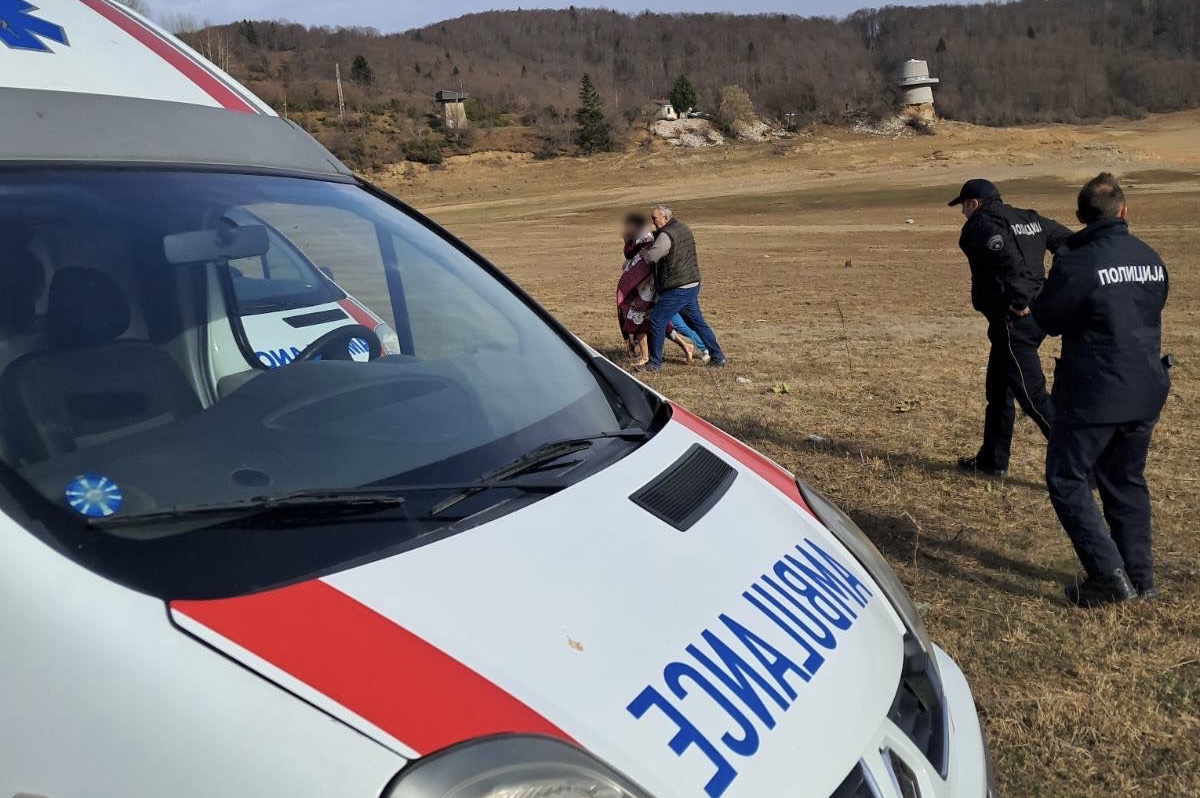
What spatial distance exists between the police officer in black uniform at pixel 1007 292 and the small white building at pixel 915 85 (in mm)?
95865

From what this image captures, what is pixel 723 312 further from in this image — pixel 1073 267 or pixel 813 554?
pixel 813 554

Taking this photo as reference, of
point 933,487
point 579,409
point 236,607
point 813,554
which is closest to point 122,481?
point 236,607

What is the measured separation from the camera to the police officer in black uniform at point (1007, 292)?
19.0 feet

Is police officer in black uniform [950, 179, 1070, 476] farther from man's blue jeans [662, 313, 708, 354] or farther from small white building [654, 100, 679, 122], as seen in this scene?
small white building [654, 100, 679, 122]

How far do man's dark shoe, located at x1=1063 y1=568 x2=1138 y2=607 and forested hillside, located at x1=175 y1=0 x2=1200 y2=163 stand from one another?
287 feet

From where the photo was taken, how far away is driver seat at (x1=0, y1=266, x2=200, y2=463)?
187cm

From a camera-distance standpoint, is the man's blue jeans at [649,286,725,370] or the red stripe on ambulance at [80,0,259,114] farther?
the man's blue jeans at [649,286,725,370]

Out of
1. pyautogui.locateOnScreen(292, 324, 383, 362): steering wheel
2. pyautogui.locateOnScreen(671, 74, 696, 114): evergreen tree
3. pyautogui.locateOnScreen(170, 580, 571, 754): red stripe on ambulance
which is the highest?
pyautogui.locateOnScreen(671, 74, 696, 114): evergreen tree

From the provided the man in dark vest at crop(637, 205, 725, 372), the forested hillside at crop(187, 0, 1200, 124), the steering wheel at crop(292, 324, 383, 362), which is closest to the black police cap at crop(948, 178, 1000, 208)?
the man in dark vest at crop(637, 205, 725, 372)

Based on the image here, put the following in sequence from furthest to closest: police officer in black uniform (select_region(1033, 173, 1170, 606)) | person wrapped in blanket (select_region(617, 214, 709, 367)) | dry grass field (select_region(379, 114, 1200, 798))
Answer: person wrapped in blanket (select_region(617, 214, 709, 367))
police officer in black uniform (select_region(1033, 173, 1170, 606))
dry grass field (select_region(379, 114, 1200, 798))

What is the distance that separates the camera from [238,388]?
2.25 meters

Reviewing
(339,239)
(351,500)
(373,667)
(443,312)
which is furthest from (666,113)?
(373,667)

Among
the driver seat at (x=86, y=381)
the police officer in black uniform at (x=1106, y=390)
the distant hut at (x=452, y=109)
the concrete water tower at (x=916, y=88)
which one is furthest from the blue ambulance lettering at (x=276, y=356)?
the concrete water tower at (x=916, y=88)

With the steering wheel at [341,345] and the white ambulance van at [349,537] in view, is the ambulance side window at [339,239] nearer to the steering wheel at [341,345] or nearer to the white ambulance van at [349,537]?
the white ambulance van at [349,537]
